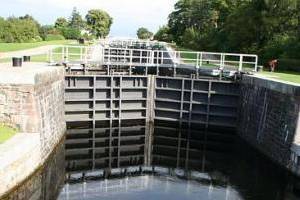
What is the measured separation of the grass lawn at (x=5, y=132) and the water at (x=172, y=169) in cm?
236

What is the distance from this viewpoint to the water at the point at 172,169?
47.8 feet

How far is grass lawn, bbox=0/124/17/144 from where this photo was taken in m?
13.5

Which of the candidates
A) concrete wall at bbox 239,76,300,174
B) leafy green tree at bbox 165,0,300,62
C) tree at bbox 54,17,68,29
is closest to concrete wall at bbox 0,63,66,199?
concrete wall at bbox 239,76,300,174

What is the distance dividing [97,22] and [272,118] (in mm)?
101324

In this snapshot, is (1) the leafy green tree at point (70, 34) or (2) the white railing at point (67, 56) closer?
(2) the white railing at point (67, 56)

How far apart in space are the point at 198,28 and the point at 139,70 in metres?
46.6

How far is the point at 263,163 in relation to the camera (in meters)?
17.5

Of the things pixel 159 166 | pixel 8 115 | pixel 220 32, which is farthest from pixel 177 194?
pixel 220 32

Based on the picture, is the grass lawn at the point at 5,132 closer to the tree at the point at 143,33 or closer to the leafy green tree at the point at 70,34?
the leafy green tree at the point at 70,34

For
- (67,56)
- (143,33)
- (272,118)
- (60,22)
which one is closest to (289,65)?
(272,118)

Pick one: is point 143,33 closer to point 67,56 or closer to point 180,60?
point 180,60

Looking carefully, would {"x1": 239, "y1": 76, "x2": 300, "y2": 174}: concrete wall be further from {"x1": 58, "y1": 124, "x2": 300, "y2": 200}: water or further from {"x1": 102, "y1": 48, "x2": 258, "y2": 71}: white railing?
{"x1": 102, "y1": 48, "x2": 258, "y2": 71}: white railing

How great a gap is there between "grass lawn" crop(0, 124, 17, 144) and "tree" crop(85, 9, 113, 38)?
101 meters

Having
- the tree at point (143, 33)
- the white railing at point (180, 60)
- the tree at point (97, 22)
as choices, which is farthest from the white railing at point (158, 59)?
the tree at point (143, 33)
